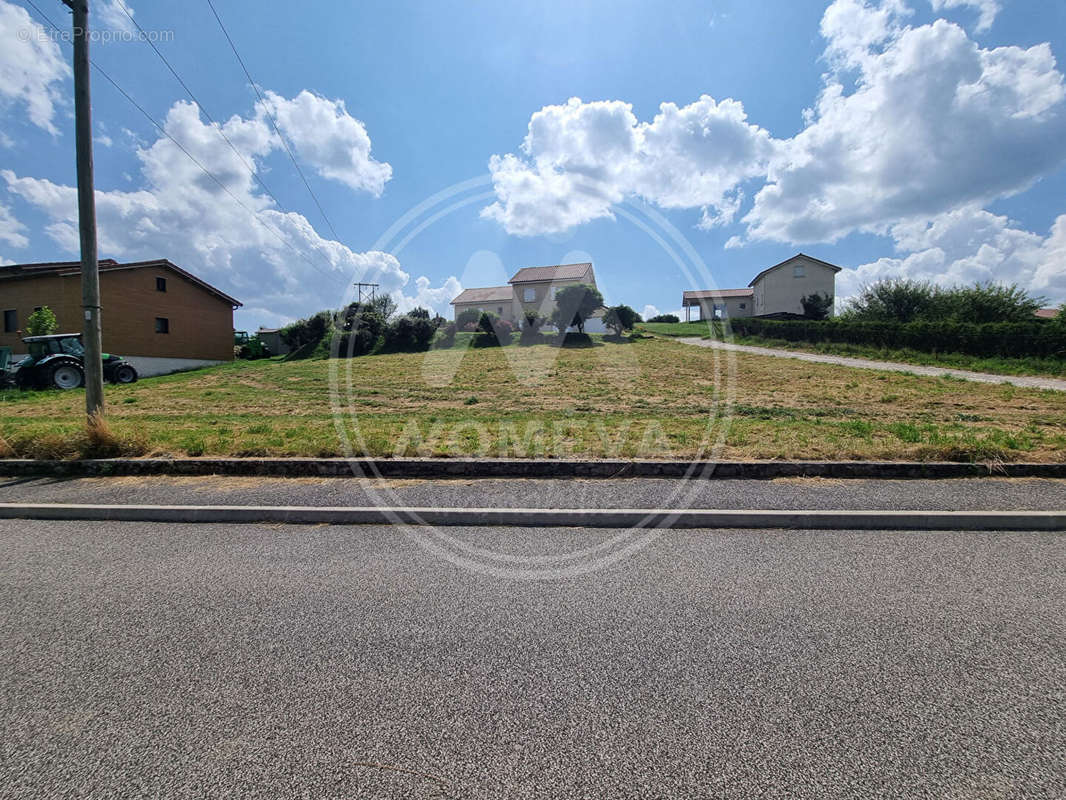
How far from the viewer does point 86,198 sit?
696cm

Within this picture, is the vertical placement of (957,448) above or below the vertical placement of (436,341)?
below

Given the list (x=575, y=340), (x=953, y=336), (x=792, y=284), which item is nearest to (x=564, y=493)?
(x=953, y=336)

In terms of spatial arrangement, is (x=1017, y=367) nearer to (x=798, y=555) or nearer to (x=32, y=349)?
(x=798, y=555)

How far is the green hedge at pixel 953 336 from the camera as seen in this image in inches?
775

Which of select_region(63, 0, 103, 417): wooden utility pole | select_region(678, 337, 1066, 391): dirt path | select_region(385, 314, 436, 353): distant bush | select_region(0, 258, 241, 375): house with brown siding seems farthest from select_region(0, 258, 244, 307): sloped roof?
select_region(678, 337, 1066, 391): dirt path

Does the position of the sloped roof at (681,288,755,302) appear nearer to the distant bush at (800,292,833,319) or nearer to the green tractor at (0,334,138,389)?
the distant bush at (800,292,833,319)

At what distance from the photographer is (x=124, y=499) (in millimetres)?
5113

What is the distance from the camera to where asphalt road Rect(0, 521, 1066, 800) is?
1820 millimetres

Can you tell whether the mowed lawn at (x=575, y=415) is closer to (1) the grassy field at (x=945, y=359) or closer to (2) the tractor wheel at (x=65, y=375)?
(2) the tractor wheel at (x=65, y=375)

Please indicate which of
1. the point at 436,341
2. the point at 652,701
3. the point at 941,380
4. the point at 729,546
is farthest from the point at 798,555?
the point at 436,341

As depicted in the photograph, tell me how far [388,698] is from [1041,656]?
11.2 feet

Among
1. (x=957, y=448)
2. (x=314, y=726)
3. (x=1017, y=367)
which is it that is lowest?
(x=314, y=726)

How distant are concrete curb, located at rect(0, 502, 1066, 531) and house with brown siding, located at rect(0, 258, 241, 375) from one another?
92.2 feet

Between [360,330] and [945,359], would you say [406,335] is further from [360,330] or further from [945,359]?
[945,359]
